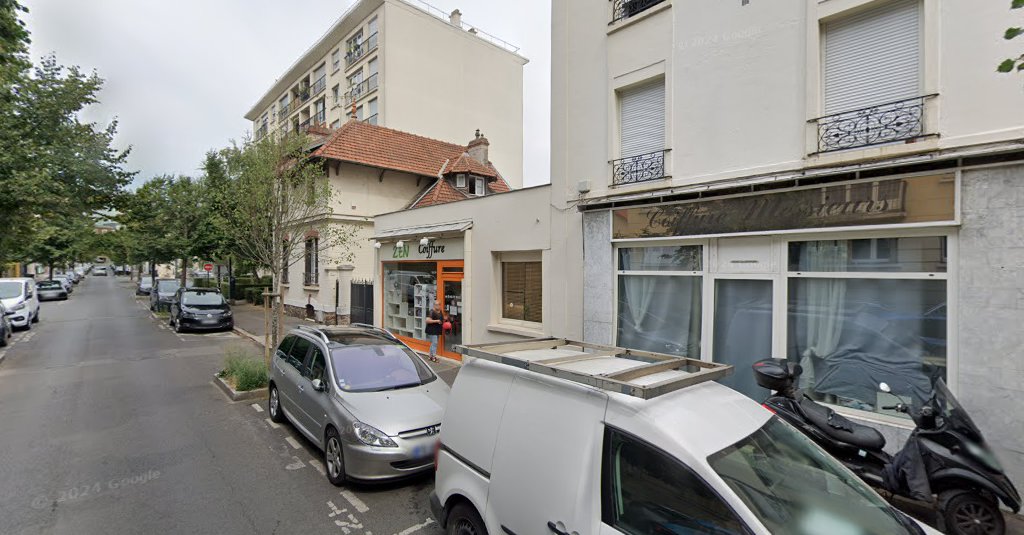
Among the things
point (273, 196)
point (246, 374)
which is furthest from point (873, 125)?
point (246, 374)

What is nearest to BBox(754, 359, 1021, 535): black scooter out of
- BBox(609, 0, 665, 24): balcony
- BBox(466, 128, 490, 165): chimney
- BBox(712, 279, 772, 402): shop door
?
BBox(712, 279, 772, 402): shop door

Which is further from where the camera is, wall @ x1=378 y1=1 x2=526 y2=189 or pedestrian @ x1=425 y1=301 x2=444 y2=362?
wall @ x1=378 y1=1 x2=526 y2=189

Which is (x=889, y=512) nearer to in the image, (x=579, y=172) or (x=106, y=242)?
(x=579, y=172)

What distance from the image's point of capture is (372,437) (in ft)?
15.4

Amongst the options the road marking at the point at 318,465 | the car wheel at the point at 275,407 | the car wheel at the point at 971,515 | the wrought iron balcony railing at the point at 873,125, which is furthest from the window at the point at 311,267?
the car wheel at the point at 971,515

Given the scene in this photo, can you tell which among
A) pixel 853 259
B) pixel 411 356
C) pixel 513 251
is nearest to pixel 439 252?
pixel 513 251

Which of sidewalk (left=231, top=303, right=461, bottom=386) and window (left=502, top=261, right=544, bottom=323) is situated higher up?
window (left=502, top=261, right=544, bottom=323)

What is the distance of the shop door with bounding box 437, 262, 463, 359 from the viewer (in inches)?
450

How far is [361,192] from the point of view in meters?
17.9

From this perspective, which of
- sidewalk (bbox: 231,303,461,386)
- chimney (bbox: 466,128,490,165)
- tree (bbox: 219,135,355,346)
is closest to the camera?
tree (bbox: 219,135,355,346)

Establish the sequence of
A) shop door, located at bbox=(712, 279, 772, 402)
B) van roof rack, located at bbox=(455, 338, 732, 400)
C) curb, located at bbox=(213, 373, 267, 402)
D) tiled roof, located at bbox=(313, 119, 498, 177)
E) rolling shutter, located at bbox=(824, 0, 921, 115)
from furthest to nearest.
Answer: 1. tiled roof, located at bbox=(313, 119, 498, 177)
2. curb, located at bbox=(213, 373, 267, 402)
3. shop door, located at bbox=(712, 279, 772, 402)
4. rolling shutter, located at bbox=(824, 0, 921, 115)
5. van roof rack, located at bbox=(455, 338, 732, 400)

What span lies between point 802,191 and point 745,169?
811mm

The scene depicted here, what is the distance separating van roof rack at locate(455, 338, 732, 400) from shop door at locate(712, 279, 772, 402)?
326cm

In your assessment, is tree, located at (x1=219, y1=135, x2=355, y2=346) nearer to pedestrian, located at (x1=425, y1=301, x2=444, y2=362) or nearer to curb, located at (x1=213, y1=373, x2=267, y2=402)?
curb, located at (x1=213, y1=373, x2=267, y2=402)
